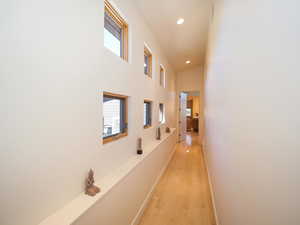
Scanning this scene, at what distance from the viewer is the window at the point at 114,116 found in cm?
169

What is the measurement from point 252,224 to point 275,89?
2.41 feet

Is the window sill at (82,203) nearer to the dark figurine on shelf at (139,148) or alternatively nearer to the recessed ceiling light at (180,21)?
the dark figurine on shelf at (139,148)

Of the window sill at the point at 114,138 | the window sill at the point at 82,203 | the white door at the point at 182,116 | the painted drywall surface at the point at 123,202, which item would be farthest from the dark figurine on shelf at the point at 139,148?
the white door at the point at 182,116

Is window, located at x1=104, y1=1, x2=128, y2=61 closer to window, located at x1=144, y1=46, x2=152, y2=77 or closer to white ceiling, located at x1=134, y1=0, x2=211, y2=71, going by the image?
white ceiling, located at x1=134, y1=0, x2=211, y2=71

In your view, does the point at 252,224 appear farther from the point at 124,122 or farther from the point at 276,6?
the point at 124,122

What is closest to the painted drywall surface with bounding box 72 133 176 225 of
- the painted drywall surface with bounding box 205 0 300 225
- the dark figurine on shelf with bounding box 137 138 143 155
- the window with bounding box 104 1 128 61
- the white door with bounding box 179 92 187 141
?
the dark figurine on shelf with bounding box 137 138 143 155

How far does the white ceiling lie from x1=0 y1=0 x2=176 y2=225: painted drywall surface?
4.43ft

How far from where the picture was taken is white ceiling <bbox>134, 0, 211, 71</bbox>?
2281 millimetres

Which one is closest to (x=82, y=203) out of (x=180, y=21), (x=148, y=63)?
(x=148, y=63)

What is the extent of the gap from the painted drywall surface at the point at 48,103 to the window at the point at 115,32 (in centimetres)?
28

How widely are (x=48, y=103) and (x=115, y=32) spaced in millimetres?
1428

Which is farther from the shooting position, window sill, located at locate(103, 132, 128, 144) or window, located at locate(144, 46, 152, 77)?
window, located at locate(144, 46, 152, 77)

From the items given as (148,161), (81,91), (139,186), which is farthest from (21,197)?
(148,161)

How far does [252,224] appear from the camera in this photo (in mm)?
750
